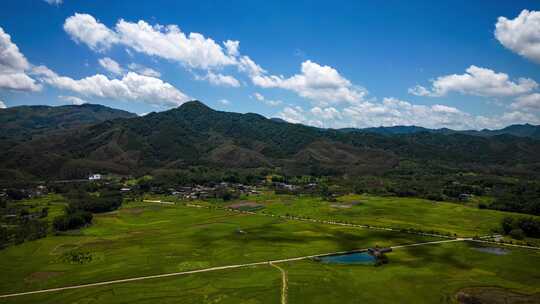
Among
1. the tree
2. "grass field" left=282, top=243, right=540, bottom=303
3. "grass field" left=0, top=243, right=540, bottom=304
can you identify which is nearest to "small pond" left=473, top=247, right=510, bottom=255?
"grass field" left=282, top=243, right=540, bottom=303

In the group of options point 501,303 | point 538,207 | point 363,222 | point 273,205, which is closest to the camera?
point 501,303

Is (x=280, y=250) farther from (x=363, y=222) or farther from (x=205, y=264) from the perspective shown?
(x=363, y=222)

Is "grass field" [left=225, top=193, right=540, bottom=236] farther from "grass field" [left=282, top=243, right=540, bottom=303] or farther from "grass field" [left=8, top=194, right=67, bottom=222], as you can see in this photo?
"grass field" [left=8, top=194, right=67, bottom=222]

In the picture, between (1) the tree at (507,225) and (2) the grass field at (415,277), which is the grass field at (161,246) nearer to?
(2) the grass field at (415,277)

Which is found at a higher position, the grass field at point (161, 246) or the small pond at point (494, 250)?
the small pond at point (494, 250)

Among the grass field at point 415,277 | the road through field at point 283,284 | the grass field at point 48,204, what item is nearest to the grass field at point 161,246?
the road through field at point 283,284

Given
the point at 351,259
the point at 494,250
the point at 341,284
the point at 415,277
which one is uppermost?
the point at 494,250

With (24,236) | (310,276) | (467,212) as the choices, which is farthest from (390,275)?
(24,236)

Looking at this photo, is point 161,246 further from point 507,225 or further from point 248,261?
point 507,225

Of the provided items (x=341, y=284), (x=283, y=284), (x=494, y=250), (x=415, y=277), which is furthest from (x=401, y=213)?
(x=283, y=284)
